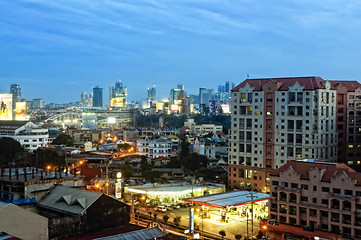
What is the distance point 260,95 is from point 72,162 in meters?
25.4

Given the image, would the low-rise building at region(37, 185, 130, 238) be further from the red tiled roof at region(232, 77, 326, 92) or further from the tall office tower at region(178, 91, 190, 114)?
the tall office tower at region(178, 91, 190, 114)

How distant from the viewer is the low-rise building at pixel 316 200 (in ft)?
100

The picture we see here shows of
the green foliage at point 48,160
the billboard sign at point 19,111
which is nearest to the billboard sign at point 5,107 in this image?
the billboard sign at point 19,111

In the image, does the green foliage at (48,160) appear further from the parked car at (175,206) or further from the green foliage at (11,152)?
the parked car at (175,206)

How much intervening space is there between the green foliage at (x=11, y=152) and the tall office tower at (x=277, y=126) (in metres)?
26.8

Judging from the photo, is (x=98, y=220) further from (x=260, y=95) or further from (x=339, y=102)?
(x=339, y=102)

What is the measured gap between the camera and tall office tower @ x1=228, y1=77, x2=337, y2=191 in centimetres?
4709

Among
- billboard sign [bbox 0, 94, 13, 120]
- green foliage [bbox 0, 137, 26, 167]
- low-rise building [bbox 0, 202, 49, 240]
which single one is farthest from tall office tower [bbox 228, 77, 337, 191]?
billboard sign [bbox 0, 94, 13, 120]

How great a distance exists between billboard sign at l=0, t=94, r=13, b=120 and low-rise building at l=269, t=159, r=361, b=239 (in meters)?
84.6

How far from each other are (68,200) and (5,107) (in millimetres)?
83183

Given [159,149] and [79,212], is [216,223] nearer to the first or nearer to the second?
[79,212]

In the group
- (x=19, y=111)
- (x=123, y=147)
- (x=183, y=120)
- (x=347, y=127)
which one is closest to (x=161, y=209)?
(x=347, y=127)

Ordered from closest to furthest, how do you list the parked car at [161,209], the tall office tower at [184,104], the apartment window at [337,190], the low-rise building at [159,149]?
1. the apartment window at [337,190]
2. the parked car at [161,209]
3. the low-rise building at [159,149]
4. the tall office tower at [184,104]

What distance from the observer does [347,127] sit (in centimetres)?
5088
